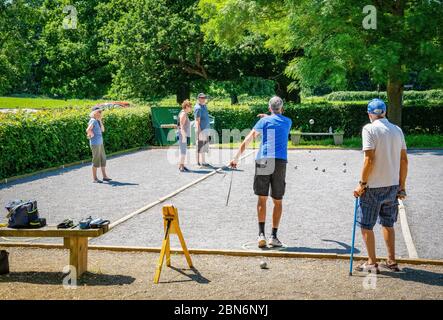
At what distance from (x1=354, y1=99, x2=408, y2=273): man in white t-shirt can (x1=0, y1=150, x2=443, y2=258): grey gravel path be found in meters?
0.93

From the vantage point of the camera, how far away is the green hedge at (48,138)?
14.2 meters

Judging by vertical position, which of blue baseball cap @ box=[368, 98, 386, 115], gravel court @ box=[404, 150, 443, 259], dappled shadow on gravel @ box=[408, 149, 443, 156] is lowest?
A: gravel court @ box=[404, 150, 443, 259]

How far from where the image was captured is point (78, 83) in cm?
3784

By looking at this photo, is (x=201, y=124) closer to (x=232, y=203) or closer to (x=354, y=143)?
(x=232, y=203)

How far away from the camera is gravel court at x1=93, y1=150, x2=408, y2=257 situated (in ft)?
25.2

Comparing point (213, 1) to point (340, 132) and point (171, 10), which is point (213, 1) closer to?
A: point (171, 10)

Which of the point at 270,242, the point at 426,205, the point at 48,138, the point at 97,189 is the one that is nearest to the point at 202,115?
the point at 97,189

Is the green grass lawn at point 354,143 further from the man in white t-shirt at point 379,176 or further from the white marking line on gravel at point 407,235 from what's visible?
the man in white t-shirt at point 379,176

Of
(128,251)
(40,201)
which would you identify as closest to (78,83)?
(40,201)

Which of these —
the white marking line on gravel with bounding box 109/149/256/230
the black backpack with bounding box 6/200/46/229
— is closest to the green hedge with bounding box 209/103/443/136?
the white marking line on gravel with bounding box 109/149/256/230

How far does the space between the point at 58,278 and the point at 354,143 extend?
1820 centimetres

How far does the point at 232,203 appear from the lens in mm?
10594

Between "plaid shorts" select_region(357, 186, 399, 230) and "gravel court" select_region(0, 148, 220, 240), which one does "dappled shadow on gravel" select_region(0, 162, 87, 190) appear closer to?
"gravel court" select_region(0, 148, 220, 240)
